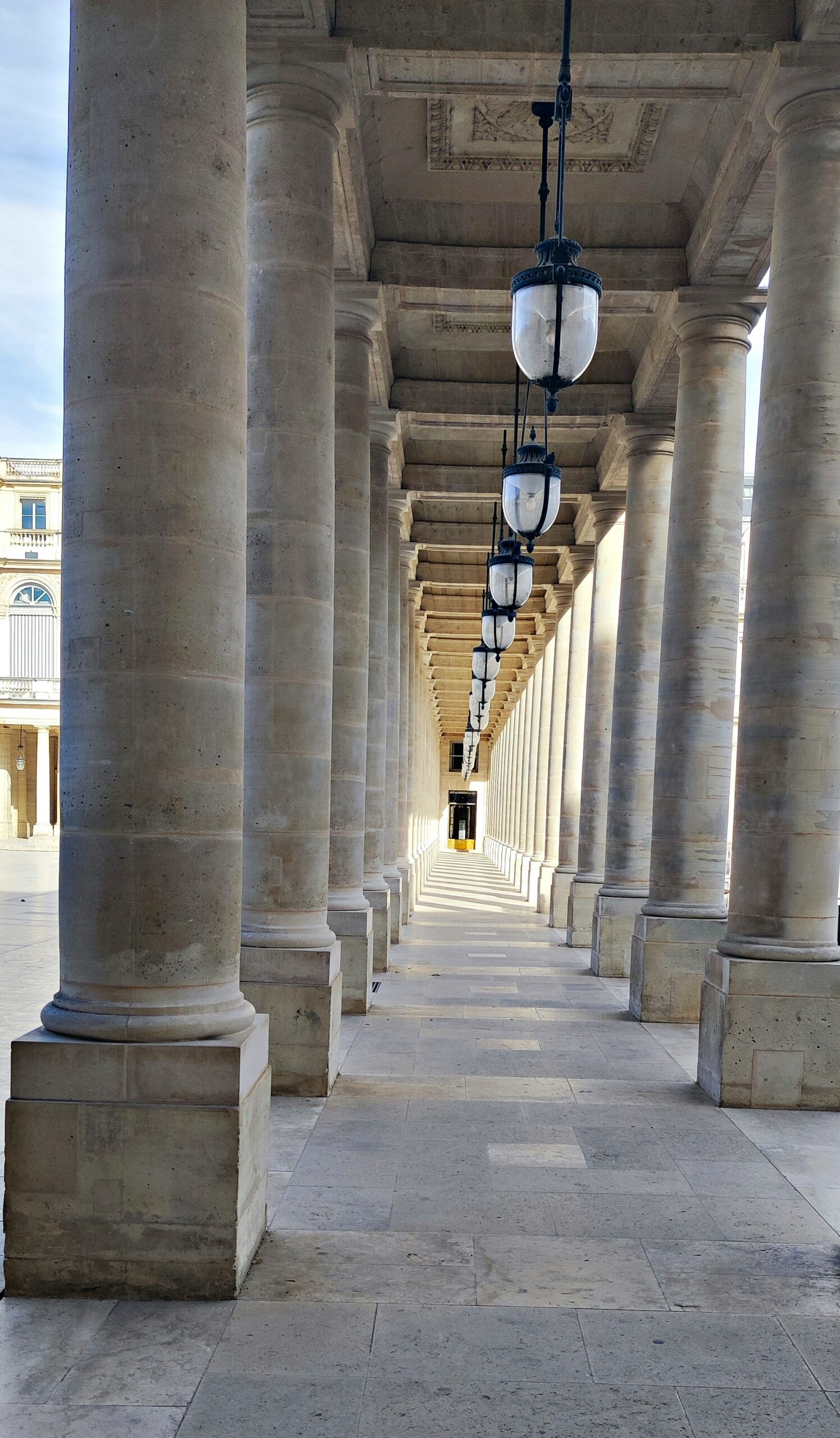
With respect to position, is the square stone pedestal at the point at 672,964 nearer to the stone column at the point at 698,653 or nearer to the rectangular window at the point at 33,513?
the stone column at the point at 698,653

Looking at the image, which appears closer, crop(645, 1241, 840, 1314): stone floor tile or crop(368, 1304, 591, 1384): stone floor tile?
crop(368, 1304, 591, 1384): stone floor tile

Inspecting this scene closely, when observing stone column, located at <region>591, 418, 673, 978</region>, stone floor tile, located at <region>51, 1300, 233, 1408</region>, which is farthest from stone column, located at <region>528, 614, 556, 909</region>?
stone floor tile, located at <region>51, 1300, 233, 1408</region>

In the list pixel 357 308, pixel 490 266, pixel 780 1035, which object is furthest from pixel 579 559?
pixel 780 1035

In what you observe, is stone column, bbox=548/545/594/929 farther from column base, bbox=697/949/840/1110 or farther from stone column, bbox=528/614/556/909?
column base, bbox=697/949/840/1110

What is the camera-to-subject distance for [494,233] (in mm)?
14102

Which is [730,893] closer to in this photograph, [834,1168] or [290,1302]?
[834,1168]

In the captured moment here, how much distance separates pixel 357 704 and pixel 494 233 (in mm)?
5989

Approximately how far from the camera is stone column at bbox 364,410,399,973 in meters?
18.0

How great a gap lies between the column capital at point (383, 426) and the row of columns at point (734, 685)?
3606 millimetres

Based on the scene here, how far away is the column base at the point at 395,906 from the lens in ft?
70.0

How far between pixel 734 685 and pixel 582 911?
32.5 feet

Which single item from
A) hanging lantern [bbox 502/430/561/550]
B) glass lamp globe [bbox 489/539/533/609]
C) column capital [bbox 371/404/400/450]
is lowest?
glass lamp globe [bbox 489/539/533/609]

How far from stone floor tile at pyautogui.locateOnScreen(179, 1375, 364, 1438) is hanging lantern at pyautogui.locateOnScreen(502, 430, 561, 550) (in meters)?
7.42

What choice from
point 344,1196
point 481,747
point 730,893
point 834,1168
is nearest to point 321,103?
point 730,893
